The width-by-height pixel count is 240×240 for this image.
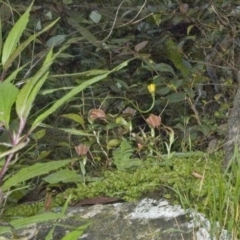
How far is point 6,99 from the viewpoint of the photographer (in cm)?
148

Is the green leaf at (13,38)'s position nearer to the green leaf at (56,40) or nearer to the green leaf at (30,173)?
the green leaf at (30,173)

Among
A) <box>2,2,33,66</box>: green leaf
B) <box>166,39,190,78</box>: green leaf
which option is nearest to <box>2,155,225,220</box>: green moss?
<box>2,2,33,66</box>: green leaf

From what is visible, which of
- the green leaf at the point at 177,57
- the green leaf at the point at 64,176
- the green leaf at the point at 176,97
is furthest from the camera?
the green leaf at the point at 177,57

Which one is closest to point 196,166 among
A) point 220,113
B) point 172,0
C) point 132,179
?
point 132,179

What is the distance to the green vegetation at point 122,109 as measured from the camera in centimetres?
184

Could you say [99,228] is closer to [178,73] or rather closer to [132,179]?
[132,179]

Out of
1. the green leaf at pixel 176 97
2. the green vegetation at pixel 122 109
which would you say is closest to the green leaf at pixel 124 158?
the green vegetation at pixel 122 109

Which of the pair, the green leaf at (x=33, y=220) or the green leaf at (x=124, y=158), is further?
the green leaf at (x=124, y=158)

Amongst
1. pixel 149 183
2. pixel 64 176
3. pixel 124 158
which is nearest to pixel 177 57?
pixel 124 158

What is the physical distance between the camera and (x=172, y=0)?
12.1 feet

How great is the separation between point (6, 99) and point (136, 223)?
2.27 ft

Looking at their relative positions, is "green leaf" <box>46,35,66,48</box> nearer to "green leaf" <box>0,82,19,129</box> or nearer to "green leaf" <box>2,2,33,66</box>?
"green leaf" <box>2,2,33,66</box>

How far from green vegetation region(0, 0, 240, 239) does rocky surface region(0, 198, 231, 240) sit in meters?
0.05

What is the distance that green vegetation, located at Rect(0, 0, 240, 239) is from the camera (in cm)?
184
